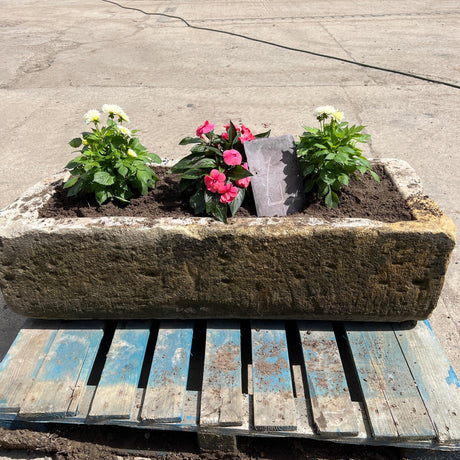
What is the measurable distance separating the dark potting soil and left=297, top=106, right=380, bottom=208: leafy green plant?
6 centimetres

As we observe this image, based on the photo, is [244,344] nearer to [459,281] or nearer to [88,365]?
[88,365]

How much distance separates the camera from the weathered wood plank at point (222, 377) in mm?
1744

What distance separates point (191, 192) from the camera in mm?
2230

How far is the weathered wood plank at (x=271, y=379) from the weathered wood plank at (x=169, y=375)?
29 cm

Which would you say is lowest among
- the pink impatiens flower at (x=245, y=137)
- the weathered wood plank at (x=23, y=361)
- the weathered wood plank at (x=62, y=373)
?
the weathered wood plank at (x=23, y=361)

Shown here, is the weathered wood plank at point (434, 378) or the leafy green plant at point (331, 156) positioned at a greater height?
the leafy green plant at point (331, 156)

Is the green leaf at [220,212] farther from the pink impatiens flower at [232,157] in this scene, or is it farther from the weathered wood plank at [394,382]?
the weathered wood plank at [394,382]

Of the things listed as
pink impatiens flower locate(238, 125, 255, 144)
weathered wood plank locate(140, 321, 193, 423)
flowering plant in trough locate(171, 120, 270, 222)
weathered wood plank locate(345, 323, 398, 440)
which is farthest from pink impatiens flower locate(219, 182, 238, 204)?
weathered wood plank locate(345, 323, 398, 440)

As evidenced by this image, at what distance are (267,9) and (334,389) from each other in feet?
29.2

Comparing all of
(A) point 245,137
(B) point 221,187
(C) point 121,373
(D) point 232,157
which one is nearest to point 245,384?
(C) point 121,373

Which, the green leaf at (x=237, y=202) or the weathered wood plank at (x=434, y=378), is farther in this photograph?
the green leaf at (x=237, y=202)

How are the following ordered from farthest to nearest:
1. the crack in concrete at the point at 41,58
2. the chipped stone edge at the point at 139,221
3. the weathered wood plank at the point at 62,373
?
the crack in concrete at the point at 41,58 → the chipped stone edge at the point at 139,221 → the weathered wood plank at the point at 62,373

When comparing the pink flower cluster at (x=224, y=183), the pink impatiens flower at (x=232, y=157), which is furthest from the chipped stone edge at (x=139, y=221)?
the pink impatiens flower at (x=232, y=157)

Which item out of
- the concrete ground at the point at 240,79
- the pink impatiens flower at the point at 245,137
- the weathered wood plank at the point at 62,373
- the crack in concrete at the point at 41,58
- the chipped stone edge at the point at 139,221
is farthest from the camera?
the crack in concrete at the point at 41,58
